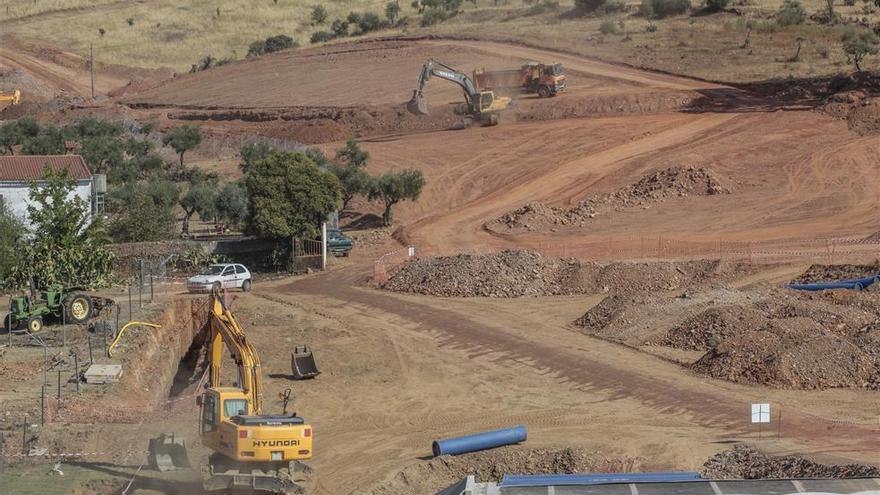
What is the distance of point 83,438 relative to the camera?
27.3 meters

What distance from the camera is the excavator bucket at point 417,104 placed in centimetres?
7304

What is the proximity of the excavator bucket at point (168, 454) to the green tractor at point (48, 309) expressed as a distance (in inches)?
512

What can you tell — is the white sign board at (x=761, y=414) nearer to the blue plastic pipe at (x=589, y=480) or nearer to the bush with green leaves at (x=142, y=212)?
the blue plastic pipe at (x=589, y=480)

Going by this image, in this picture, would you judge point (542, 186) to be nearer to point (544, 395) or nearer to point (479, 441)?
point (544, 395)

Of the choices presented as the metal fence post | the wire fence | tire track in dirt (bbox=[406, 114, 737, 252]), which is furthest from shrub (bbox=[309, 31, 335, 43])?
the metal fence post

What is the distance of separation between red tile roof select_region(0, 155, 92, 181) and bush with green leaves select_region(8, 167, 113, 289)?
825cm

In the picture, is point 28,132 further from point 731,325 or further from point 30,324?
point 731,325

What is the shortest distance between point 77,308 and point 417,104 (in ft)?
122

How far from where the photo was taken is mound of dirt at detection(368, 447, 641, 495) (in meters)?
27.4

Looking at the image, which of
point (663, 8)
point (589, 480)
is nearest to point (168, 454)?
point (589, 480)

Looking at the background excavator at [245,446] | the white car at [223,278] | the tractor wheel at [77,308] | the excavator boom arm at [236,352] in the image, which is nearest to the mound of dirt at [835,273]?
the white car at [223,278]

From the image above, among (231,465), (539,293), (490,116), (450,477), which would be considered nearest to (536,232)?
(539,293)

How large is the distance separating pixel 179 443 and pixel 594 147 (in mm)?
43655

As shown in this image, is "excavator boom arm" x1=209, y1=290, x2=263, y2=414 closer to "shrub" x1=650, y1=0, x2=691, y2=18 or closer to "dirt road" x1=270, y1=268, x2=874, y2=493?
"dirt road" x1=270, y1=268, x2=874, y2=493
